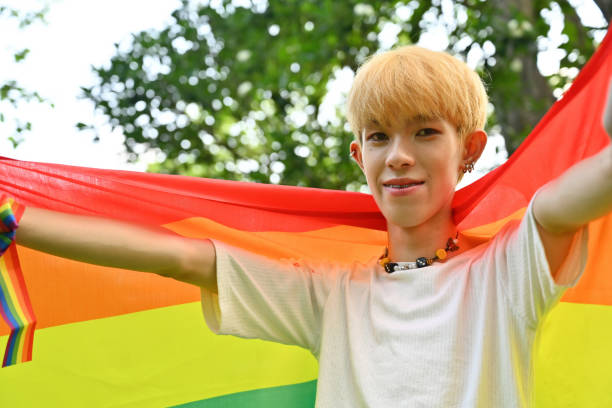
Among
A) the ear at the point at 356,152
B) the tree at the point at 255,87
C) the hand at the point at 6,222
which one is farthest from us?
the tree at the point at 255,87

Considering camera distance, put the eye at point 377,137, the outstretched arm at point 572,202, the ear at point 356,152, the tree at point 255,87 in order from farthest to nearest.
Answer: the tree at point 255,87 → the ear at point 356,152 → the eye at point 377,137 → the outstretched arm at point 572,202

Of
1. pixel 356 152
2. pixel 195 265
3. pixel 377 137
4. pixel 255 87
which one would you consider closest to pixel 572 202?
pixel 377 137

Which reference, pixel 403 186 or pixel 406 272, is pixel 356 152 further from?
pixel 406 272

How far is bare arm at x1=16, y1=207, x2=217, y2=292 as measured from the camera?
171cm

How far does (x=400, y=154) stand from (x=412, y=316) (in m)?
0.37

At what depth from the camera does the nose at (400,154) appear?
1.89 metres

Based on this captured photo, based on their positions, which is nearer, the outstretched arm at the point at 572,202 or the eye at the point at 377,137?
the outstretched arm at the point at 572,202

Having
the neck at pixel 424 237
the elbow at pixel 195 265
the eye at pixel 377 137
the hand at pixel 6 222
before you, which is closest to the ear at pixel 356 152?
the eye at pixel 377 137

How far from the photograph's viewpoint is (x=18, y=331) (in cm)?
182

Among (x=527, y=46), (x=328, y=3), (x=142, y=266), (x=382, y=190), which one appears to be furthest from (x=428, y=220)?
(x=328, y=3)

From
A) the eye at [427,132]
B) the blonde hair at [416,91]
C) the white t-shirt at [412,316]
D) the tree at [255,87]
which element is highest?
the tree at [255,87]

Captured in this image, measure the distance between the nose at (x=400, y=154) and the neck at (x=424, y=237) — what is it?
0.59 ft

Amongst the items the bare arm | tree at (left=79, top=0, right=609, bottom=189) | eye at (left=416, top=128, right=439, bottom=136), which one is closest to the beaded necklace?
eye at (left=416, top=128, right=439, bottom=136)

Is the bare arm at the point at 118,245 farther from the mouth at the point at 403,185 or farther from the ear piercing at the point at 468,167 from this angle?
the ear piercing at the point at 468,167
